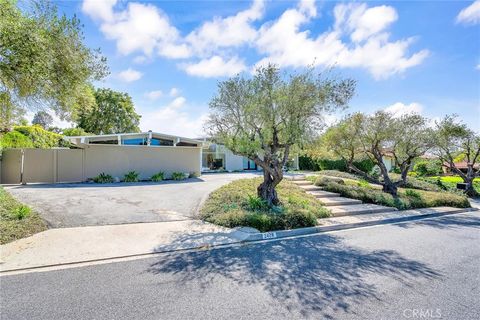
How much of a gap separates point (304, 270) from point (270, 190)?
15.3 feet

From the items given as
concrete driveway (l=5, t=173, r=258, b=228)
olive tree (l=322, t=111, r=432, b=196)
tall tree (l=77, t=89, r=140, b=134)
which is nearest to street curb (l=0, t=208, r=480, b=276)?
concrete driveway (l=5, t=173, r=258, b=228)

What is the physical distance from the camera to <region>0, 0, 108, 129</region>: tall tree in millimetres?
4820

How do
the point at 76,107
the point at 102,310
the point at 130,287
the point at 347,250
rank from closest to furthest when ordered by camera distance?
the point at 102,310, the point at 130,287, the point at 347,250, the point at 76,107

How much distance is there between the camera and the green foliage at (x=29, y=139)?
48.0 feet

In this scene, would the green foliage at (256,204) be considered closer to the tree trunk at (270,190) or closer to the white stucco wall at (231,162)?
the tree trunk at (270,190)

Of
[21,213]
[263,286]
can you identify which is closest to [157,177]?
[21,213]

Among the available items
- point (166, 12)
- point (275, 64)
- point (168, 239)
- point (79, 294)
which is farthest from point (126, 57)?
point (79, 294)

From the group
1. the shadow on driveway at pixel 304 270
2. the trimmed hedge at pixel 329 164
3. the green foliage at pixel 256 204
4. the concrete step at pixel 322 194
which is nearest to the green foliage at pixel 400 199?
the concrete step at pixel 322 194

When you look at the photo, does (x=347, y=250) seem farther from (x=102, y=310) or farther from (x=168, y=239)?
(x=102, y=310)

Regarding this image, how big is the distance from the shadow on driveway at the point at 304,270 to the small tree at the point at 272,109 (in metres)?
3.39

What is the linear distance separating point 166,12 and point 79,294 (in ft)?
26.3

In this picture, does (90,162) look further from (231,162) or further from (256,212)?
(231,162)

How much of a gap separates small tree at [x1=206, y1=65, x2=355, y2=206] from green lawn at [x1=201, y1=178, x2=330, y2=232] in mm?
1251

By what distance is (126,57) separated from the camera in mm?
9211
